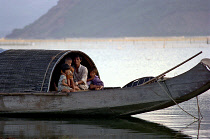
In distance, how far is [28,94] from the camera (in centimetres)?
1209

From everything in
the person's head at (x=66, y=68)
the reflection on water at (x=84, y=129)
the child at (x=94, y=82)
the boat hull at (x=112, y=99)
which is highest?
the person's head at (x=66, y=68)

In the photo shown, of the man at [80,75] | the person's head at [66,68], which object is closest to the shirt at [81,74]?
the man at [80,75]

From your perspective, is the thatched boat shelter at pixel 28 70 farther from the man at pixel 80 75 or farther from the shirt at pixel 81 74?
the shirt at pixel 81 74

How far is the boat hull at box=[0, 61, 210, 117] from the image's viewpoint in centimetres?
1123

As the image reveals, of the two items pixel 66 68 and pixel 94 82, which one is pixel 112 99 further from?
pixel 94 82

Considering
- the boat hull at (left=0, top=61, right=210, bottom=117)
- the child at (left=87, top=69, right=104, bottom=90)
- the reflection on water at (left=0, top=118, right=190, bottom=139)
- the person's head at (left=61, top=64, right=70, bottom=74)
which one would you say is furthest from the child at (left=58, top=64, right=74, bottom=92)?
the child at (left=87, top=69, right=104, bottom=90)

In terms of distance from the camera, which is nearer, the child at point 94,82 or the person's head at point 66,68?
the person's head at point 66,68

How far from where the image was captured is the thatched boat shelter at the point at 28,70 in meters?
12.4

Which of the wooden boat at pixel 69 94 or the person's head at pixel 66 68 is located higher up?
the person's head at pixel 66 68

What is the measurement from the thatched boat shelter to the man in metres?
0.37

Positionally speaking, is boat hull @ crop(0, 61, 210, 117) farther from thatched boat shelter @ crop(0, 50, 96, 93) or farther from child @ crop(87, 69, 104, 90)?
child @ crop(87, 69, 104, 90)

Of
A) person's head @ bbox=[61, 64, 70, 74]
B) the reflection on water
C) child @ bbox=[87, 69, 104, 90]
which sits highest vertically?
person's head @ bbox=[61, 64, 70, 74]

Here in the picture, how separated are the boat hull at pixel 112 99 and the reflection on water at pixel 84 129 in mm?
243

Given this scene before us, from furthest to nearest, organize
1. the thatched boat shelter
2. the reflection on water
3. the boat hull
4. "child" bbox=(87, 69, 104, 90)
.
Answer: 1. "child" bbox=(87, 69, 104, 90)
2. the thatched boat shelter
3. the boat hull
4. the reflection on water
